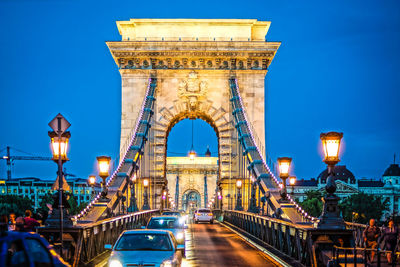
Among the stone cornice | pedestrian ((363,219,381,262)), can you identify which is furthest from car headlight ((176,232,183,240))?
the stone cornice

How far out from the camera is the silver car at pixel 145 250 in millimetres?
12930

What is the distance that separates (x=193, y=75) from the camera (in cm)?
4712

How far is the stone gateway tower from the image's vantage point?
47.1 m

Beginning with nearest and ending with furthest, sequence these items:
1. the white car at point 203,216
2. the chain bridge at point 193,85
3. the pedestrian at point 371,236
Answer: the pedestrian at point 371,236
the chain bridge at point 193,85
the white car at point 203,216

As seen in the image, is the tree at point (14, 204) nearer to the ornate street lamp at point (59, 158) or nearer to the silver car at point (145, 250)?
the ornate street lamp at point (59, 158)

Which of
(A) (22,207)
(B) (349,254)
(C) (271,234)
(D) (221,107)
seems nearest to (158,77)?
(D) (221,107)

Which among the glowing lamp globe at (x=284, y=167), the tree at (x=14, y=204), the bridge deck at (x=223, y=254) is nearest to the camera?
the bridge deck at (x=223, y=254)

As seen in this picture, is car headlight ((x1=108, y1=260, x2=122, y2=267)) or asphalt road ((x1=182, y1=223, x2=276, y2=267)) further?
asphalt road ((x1=182, y1=223, x2=276, y2=267))

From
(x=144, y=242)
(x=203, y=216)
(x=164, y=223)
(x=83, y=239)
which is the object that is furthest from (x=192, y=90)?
(x=144, y=242)

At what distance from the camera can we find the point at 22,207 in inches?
4203

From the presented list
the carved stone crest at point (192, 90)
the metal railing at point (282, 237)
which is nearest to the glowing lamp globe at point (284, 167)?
the metal railing at point (282, 237)

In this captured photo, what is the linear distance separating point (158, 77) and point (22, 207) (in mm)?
66897

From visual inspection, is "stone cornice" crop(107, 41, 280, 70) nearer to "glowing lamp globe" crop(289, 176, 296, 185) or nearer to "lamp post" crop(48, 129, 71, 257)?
"glowing lamp globe" crop(289, 176, 296, 185)

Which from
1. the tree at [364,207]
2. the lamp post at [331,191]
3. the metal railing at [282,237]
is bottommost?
the tree at [364,207]
